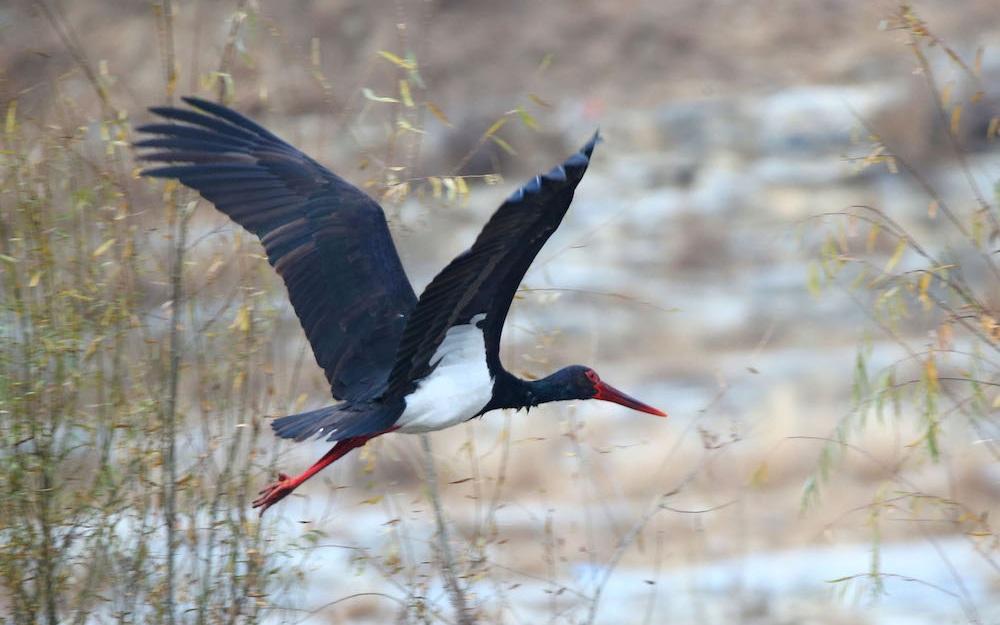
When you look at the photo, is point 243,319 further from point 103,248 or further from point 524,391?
point 524,391

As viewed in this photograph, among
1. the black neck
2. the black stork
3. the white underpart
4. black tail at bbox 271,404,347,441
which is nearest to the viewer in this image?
black tail at bbox 271,404,347,441

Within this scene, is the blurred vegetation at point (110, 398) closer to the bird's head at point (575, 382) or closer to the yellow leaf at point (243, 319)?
the yellow leaf at point (243, 319)

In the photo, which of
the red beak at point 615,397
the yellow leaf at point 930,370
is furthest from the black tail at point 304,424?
the yellow leaf at point 930,370

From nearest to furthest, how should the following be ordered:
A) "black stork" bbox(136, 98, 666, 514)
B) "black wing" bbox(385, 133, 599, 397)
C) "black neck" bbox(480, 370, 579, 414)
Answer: "black wing" bbox(385, 133, 599, 397) < "black stork" bbox(136, 98, 666, 514) < "black neck" bbox(480, 370, 579, 414)

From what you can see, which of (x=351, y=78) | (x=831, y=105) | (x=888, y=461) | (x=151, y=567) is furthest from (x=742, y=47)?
(x=151, y=567)

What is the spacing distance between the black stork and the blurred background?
11 cm

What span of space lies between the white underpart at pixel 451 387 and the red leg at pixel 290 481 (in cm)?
16

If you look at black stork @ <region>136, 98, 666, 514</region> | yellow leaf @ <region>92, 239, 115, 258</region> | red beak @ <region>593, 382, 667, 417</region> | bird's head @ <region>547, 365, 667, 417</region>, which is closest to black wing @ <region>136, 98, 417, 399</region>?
black stork @ <region>136, 98, 666, 514</region>

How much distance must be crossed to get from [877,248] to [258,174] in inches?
287

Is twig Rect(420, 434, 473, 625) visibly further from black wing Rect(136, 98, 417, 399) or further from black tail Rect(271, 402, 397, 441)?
black wing Rect(136, 98, 417, 399)

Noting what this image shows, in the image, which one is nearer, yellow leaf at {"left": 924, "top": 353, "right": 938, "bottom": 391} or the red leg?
yellow leaf at {"left": 924, "top": 353, "right": 938, "bottom": 391}

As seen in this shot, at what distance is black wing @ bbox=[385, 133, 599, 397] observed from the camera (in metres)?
3.15

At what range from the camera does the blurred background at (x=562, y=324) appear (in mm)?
4070

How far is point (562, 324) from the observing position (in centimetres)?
1020
